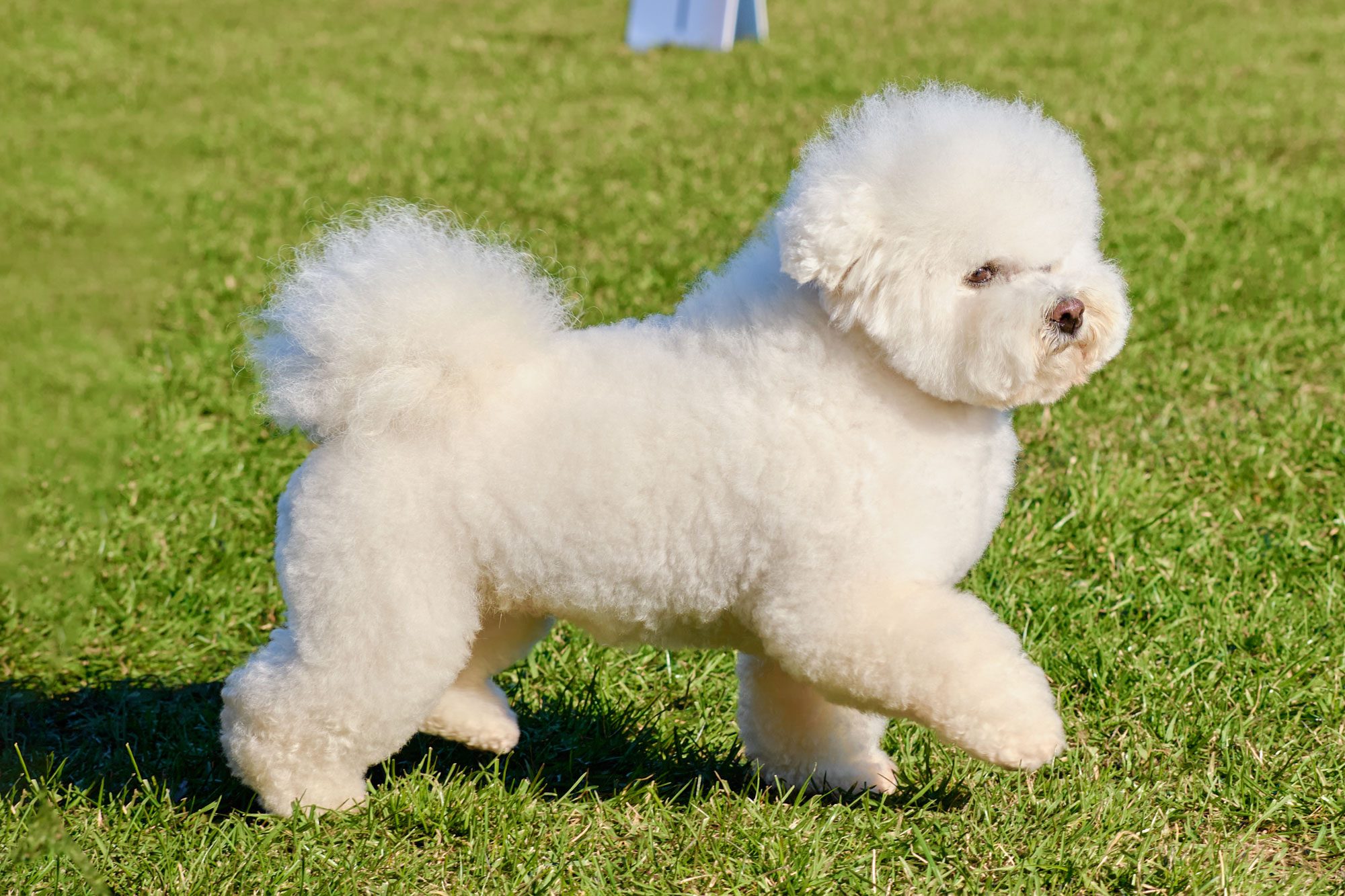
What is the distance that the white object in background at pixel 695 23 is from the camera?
38.7 feet

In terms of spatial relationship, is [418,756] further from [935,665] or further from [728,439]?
[935,665]

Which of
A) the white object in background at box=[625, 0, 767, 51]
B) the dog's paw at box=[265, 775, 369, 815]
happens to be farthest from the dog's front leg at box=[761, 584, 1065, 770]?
the white object in background at box=[625, 0, 767, 51]

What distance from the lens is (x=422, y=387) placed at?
2549 millimetres

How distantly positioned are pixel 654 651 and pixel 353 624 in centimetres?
112

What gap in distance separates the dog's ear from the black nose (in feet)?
1.02

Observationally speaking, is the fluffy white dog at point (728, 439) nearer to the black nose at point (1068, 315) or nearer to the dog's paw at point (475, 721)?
the black nose at point (1068, 315)

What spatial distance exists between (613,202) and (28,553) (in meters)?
4.13

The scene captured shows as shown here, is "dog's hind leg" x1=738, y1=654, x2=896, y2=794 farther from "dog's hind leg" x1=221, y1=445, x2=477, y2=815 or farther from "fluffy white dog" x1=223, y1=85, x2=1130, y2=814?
"dog's hind leg" x1=221, y1=445, x2=477, y2=815

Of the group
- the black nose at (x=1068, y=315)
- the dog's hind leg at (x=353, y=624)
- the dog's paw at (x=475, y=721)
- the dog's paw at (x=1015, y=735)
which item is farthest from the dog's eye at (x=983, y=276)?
the dog's paw at (x=475, y=721)

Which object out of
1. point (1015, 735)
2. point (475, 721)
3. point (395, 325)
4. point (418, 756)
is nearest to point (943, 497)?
point (1015, 735)

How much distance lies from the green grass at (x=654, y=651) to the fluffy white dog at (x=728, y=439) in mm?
380

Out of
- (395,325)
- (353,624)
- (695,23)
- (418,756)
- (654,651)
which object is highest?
(695,23)

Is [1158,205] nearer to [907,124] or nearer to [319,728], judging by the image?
[907,124]

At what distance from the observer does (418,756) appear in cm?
316
